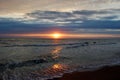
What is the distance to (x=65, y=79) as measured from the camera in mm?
10992

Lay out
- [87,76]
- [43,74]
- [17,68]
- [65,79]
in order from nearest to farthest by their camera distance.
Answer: [65,79] < [87,76] < [43,74] < [17,68]

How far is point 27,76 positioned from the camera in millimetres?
12125

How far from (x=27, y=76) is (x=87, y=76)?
142 inches

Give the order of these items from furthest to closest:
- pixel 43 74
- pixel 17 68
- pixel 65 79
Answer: pixel 17 68 → pixel 43 74 → pixel 65 79

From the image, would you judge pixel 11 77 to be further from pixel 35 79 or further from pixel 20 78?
pixel 35 79

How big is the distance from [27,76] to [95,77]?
407 centimetres

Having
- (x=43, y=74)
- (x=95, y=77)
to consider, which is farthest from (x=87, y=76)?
(x=43, y=74)

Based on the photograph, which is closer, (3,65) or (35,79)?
(35,79)

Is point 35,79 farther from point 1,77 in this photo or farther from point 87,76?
point 87,76

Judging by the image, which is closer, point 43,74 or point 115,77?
point 115,77

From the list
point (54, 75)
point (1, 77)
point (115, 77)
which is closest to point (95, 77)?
point (115, 77)

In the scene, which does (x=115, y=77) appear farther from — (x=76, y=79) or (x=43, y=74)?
(x=43, y=74)

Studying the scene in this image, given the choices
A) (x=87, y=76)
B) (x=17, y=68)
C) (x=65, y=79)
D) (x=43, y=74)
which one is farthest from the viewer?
(x=17, y=68)

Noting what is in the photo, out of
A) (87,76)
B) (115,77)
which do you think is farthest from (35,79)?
(115,77)
